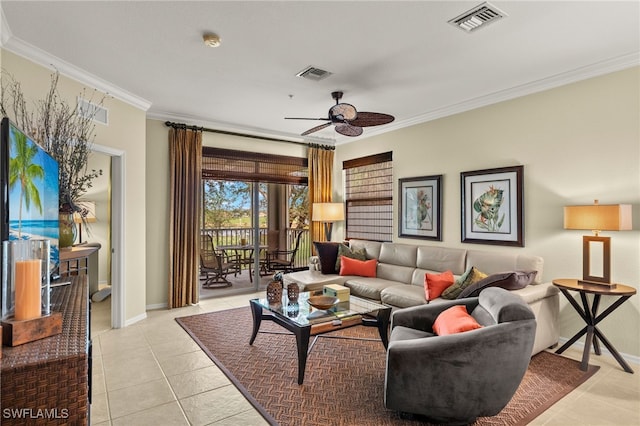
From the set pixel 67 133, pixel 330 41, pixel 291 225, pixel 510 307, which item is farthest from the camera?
pixel 291 225

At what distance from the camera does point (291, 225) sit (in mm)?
6434

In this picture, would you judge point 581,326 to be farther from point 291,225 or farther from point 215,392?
point 291,225

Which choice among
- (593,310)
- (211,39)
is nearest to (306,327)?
(211,39)

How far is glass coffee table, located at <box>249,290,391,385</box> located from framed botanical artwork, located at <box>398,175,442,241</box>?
1.86m

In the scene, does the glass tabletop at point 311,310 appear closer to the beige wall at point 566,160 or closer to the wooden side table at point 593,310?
the wooden side table at point 593,310

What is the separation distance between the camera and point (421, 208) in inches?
197

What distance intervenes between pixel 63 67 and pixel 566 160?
5.13 metres

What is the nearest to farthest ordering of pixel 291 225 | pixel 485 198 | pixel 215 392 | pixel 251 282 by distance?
pixel 215 392 < pixel 485 198 < pixel 251 282 < pixel 291 225

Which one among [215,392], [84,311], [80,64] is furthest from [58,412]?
[80,64]

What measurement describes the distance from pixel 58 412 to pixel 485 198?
434 cm

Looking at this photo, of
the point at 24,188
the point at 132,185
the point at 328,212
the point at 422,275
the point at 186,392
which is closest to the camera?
the point at 24,188

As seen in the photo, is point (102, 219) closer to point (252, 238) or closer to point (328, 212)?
point (252, 238)

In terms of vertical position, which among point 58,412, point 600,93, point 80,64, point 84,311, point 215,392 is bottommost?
point 215,392

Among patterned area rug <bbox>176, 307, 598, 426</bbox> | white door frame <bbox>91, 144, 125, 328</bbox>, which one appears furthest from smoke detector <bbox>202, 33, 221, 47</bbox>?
patterned area rug <bbox>176, 307, 598, 426</bbox>
